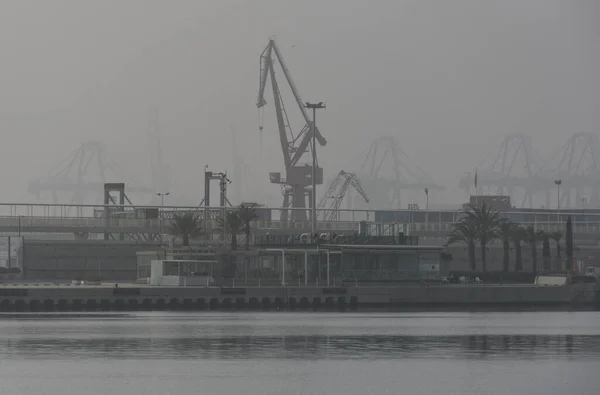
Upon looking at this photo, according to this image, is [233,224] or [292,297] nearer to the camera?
Answer: [292,297]

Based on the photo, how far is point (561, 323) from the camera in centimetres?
9594

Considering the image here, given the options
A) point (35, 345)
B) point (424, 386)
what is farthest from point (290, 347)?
point (424, 386)

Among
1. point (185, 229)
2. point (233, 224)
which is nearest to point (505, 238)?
point (233, 224)

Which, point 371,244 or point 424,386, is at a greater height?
point 371,244

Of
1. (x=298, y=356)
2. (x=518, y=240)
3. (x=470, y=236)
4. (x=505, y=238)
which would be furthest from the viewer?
(x=518, y=240)

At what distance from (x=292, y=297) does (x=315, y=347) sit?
4308 cm

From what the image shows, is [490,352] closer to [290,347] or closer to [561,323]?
[290,347]

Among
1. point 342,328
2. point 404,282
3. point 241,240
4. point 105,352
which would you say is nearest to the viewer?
point 105,352

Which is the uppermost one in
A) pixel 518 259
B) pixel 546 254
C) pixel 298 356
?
pixel 546 254

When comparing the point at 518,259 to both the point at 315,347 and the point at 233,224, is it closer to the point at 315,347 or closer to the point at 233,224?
the point at 233,224

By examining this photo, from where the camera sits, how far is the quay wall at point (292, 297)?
4360 inches

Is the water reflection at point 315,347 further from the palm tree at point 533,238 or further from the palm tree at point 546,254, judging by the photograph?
the palm tree at point 533,238

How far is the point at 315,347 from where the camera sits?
7338 cm

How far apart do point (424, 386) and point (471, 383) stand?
192 cm
